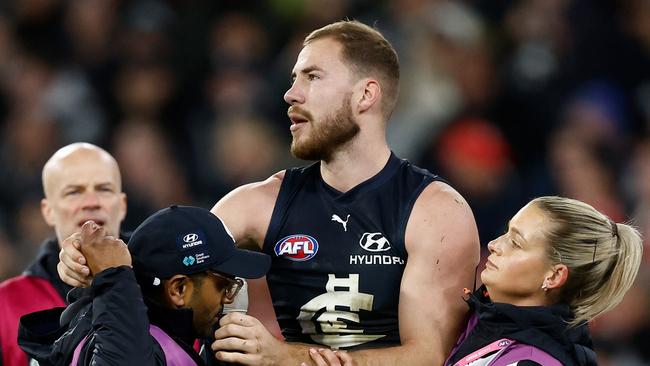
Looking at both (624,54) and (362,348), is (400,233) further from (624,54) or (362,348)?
(624,54)

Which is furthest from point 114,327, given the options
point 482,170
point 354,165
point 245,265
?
point 482,170

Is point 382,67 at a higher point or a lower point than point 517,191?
higher

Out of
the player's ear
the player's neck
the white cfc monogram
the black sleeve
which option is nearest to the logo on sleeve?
the white cfc monogram

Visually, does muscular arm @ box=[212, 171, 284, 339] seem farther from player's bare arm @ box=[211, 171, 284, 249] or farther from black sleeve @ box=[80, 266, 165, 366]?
black sleeve @ box=[80, 266, 165, 366]

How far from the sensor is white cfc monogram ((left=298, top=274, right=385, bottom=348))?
13.9 feet

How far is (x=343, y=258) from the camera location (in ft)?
14.0

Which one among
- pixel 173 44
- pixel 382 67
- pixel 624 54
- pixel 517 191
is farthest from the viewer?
pixel 173 44

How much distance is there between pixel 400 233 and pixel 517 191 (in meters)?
3.21

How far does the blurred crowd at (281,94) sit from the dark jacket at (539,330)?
302 cm

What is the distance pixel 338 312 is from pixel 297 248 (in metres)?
0.26

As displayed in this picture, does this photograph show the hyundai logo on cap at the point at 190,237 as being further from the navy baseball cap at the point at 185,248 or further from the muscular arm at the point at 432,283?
the muscular arm at the point at 432,283

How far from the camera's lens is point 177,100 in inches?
340

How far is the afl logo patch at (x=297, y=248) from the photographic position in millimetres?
4320

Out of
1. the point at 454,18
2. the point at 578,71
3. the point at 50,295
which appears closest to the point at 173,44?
the point at 454,18
